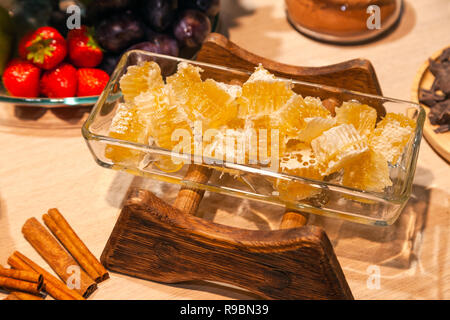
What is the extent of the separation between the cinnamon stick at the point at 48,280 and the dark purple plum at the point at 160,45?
42 centimetres

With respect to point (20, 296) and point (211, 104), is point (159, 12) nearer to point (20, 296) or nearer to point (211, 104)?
point (211, 104)

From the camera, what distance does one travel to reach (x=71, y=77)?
0.91 metres

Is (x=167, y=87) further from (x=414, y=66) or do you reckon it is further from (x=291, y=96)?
(x=414, y=66)

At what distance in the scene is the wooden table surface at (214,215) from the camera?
72cm

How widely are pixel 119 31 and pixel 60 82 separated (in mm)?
143

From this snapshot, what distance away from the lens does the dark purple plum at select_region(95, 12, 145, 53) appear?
91 cm

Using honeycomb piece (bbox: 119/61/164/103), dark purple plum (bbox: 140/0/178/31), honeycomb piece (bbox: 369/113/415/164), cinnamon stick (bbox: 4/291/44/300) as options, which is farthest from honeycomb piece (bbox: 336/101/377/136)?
cinnamon stick (bbox: 4/291/44/300)

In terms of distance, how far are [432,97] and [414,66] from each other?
0.15 metres

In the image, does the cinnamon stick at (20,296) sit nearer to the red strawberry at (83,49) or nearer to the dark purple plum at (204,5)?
the red strawberry at (83,49)

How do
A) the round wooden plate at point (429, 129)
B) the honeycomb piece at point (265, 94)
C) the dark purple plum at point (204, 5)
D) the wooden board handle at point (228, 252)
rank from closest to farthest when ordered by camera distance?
the wooden board handle at point (228, 252) < the honeycomb piece at point (265, 94) < the round wooden plate at point (429, 129) < the dark purple plum at point (204, 5)

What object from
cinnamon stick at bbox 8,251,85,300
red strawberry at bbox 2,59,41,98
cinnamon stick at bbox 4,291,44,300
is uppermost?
red strawberry at bbox 2,59,41,98

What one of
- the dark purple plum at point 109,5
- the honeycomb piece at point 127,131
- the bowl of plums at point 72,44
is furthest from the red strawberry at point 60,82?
the honeycomb piece at point 127,131

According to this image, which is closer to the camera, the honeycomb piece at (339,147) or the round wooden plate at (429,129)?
the honeycomb piece at (339,147)

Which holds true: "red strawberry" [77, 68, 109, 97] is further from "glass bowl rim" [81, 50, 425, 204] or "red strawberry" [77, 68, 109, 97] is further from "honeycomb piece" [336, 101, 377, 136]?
"honeycomb piece" [336, 101, 377, 136]
